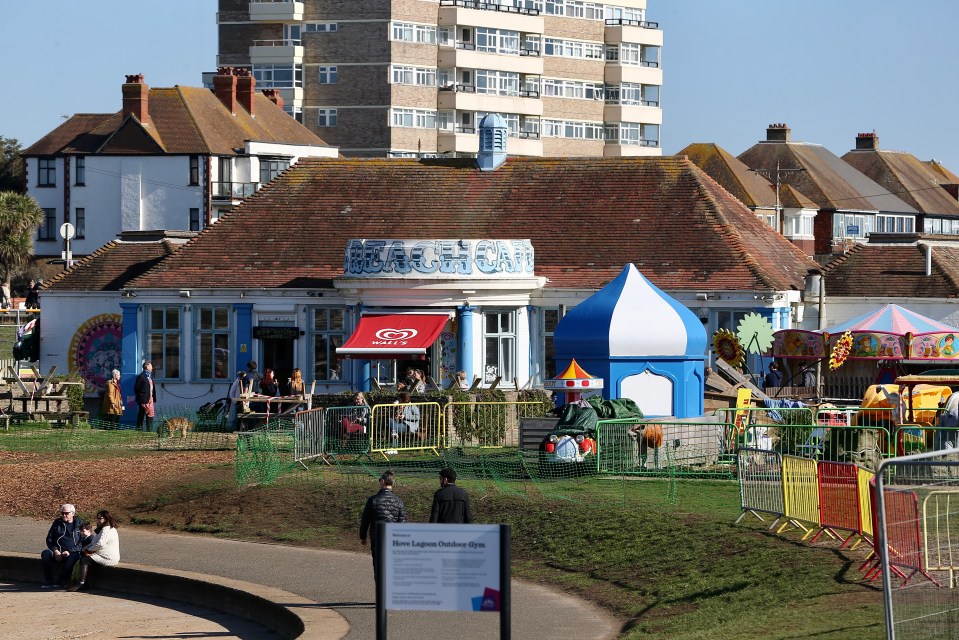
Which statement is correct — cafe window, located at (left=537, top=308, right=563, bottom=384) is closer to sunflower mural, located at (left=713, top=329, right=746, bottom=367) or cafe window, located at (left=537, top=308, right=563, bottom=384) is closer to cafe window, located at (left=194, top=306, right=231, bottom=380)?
sunflower mural, located at (left=713, top=329, right=746, bottom=367)

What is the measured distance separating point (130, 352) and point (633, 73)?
7282 cm

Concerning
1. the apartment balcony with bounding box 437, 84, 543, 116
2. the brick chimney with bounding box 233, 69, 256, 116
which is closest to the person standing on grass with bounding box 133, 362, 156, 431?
the brick chimney with bounding box 233, 69, 256, 116

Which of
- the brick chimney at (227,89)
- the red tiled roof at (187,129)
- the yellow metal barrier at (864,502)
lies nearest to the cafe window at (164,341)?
the yellow metal barrier at (864,502)

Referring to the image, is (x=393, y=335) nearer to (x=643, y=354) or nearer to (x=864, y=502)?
(x=643, y=354)

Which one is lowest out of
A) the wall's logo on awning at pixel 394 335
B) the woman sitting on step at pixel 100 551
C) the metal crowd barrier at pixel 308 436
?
the woman sitting on step at pixel 100 551

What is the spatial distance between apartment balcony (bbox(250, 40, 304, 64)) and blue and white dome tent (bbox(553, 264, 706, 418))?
224 ft

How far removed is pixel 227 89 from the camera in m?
82.8

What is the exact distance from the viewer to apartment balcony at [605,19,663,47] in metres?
110

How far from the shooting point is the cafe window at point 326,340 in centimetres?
4150

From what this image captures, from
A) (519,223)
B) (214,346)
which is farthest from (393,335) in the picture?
(519,223)

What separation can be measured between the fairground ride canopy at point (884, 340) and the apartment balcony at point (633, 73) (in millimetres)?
74125

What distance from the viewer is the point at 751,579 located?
18.0m

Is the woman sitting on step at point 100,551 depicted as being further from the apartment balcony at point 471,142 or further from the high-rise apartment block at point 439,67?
the apartment balcony at point 471,142

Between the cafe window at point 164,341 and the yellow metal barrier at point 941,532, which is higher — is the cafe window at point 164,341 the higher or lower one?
the higher one
